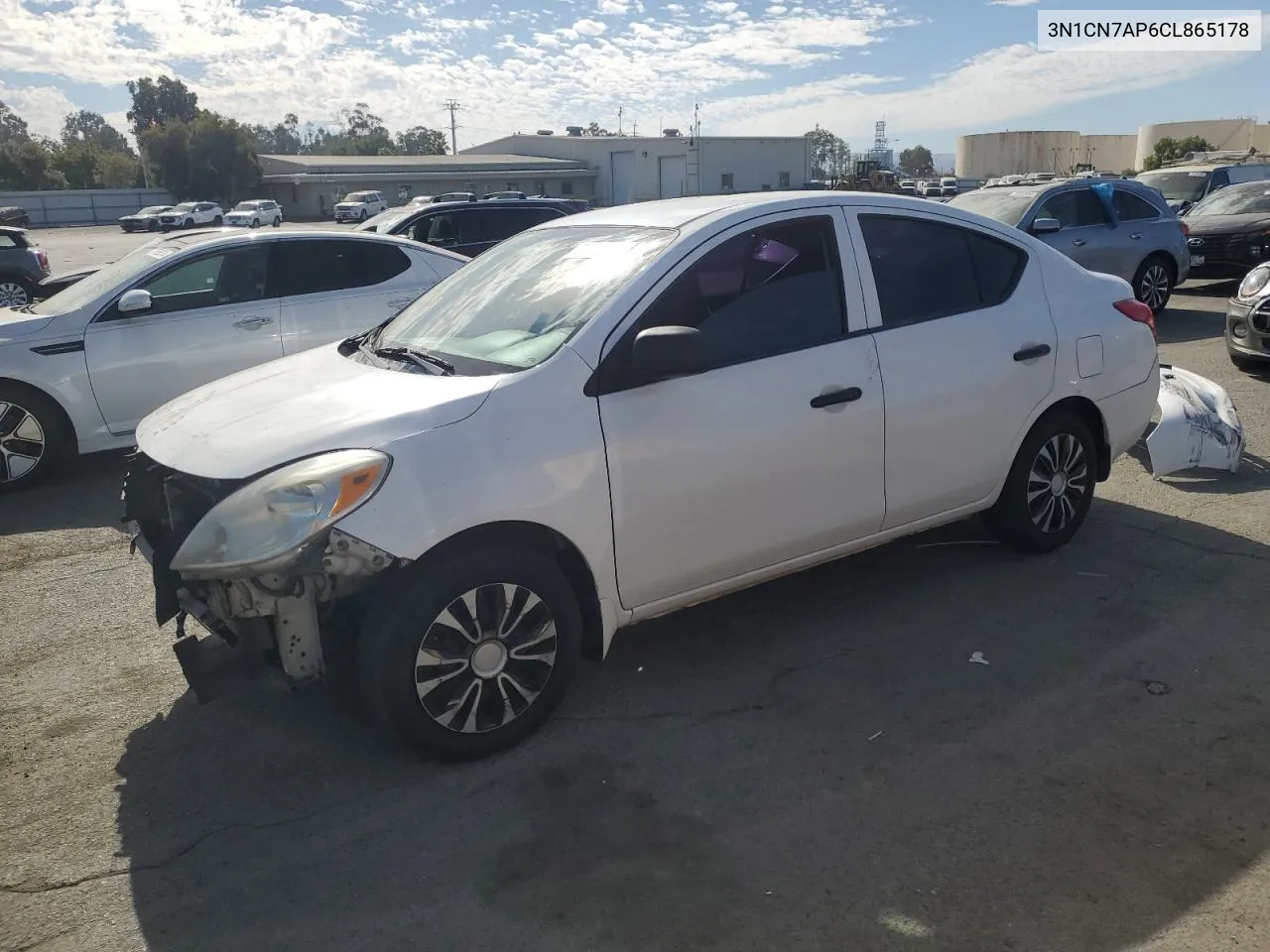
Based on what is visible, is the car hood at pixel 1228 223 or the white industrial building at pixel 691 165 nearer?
the car hood at pixel 1228 223

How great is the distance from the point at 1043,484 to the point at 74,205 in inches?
3094

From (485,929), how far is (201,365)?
18.6 ft

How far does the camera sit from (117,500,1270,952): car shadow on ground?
2.80 meters

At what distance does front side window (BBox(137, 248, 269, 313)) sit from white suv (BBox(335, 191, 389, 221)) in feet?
158

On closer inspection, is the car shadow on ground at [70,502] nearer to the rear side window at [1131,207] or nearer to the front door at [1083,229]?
the front door at [1083,229]

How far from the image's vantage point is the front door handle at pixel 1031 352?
4.77m

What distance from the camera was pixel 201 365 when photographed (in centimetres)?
734

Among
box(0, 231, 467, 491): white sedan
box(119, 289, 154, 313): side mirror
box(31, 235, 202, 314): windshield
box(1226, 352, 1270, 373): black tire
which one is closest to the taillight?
box(1226, 352, 1270, 373): black tire

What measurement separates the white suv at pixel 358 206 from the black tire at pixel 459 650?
174ft

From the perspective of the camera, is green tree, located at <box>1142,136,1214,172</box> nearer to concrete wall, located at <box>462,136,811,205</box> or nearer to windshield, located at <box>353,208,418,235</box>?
concrete wall, located at <box>462,136,811,205</box>

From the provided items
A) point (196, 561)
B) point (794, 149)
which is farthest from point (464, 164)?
point (196, 561)

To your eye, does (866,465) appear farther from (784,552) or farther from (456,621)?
(456,621)

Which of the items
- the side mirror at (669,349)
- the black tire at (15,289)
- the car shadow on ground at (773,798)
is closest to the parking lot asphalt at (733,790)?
the car shadow on ground at (773,798)

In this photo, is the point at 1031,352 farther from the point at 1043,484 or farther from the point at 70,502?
the point at 70,502
